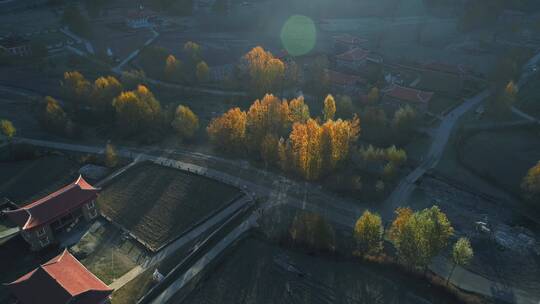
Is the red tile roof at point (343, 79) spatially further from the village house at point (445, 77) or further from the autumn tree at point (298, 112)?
the autumn tree at point (298, 112)

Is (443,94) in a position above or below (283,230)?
above

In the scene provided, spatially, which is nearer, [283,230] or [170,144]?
[283,230]

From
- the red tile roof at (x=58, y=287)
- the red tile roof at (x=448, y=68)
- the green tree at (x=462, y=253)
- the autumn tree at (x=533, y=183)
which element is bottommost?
the red tile roof at (x=58, y=287)

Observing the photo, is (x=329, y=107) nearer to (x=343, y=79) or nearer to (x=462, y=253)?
(x=343, y=79)

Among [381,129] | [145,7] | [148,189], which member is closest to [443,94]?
[381,129]

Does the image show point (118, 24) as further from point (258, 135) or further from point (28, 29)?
point (258, 135)

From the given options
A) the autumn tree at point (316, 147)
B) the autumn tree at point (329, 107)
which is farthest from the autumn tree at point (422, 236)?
the autumn tree at point (329, 107)
